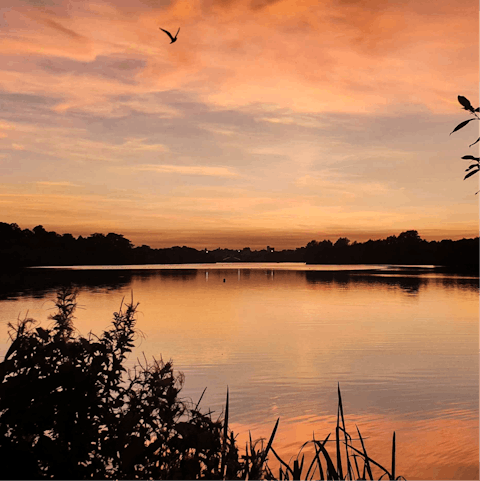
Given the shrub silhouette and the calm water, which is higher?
the shrub silhouette

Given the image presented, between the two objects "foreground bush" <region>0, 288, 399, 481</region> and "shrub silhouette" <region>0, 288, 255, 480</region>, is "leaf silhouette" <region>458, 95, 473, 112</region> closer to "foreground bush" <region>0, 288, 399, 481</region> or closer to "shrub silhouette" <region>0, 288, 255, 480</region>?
"foreground bush" <region>0, 288, 399, 481</region>

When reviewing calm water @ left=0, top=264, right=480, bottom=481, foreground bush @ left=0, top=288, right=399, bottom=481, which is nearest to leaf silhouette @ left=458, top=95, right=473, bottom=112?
foreground bush @ left=0, top=288, right=399, bottom=481

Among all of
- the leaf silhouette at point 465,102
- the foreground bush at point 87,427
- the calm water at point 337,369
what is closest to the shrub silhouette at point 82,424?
the foreground bush at point 87,427

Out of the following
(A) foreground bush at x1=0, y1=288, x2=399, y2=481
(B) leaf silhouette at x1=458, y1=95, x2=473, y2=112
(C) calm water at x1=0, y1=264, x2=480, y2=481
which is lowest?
(C) calm water at x1=0, y1=264, x2=480, y2=481

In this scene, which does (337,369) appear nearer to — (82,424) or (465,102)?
(82,424)

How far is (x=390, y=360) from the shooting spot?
26375 millimetres

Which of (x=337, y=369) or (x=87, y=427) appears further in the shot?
(x=337, y=369)

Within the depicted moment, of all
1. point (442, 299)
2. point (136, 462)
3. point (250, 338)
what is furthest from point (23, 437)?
point (442, 299)

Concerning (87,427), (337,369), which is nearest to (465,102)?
(87,427)

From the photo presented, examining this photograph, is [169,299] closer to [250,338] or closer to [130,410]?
[250,338]

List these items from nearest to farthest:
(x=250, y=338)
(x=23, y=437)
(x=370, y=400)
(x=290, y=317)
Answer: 1. (x=23, y=437)
2. (x=370, y=400)
3. (x=250, y=338)
4. (x=290, y=317)

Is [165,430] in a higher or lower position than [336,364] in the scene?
higher

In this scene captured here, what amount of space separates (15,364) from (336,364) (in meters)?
23.1

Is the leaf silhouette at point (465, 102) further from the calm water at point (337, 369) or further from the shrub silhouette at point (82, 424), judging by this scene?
the calm water at point (337, 369)
